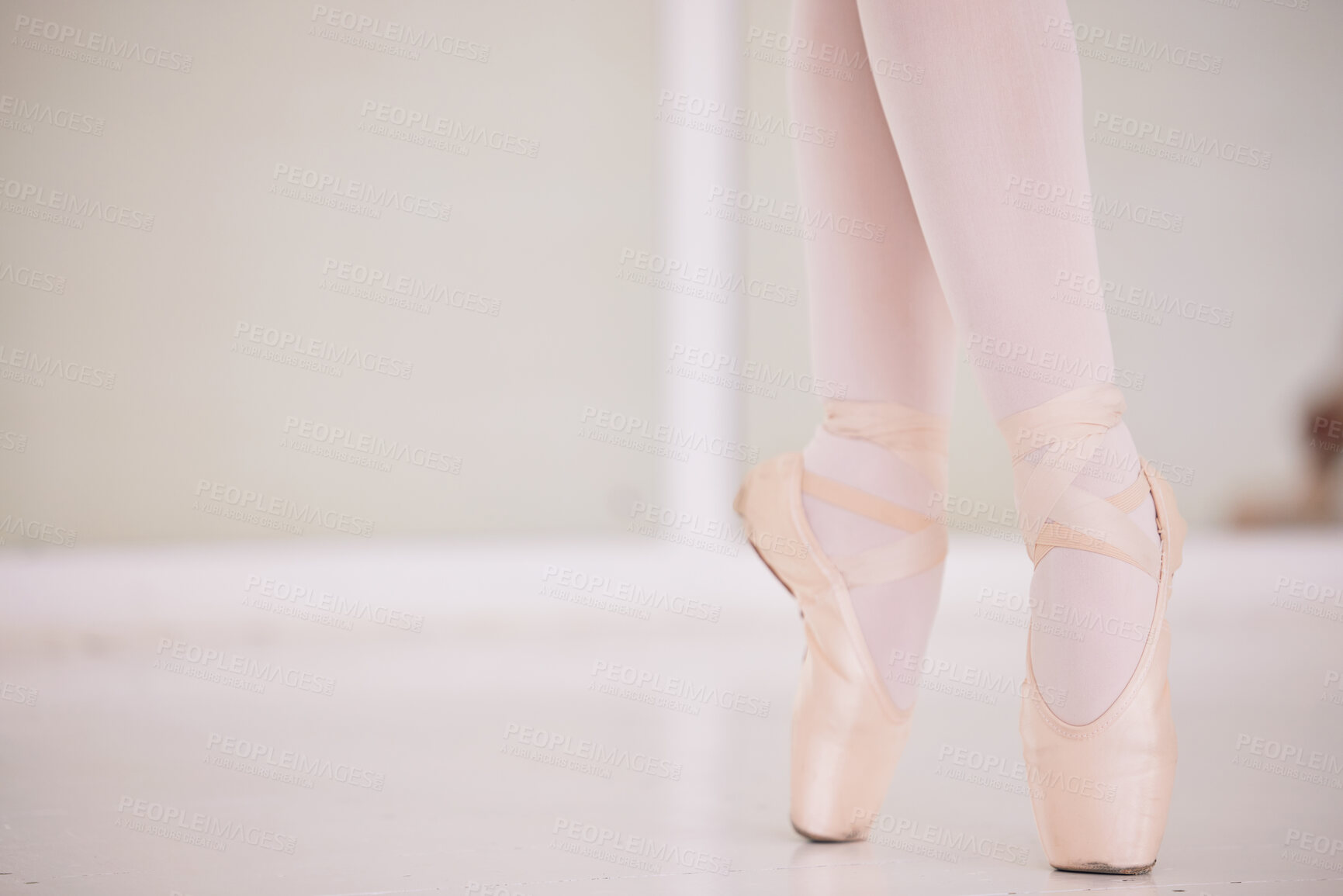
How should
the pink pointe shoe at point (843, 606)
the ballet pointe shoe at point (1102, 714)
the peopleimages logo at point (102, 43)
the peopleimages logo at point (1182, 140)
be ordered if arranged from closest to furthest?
the ballet pointe shoe at point (1102, 714), the pink pointe shoe at point (843, 606), the peopleimages logo at point (102, 43), the peopleimages logo at point (1182, 140)

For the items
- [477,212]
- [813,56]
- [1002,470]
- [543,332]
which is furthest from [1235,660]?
[477,212]

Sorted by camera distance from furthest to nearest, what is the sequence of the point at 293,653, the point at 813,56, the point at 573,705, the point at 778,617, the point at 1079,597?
the point at 778,617 → the point at 293,653 → the point at 573,705 → the point at 813,56 → the point at 1079,597

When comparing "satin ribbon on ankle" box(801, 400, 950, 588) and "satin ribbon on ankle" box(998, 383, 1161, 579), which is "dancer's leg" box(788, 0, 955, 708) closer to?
"satin ribbon on ankle" box(801, 400, 950, 588)

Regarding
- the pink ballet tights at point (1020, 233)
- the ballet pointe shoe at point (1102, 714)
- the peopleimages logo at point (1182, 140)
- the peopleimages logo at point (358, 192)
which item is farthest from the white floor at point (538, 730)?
the peopleimages logo at point (1182, 140)

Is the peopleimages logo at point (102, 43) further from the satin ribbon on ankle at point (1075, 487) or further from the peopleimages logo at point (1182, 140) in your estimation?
the satin ribbon on ankle at point (1075, 487)

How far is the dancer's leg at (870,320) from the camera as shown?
2.21ft

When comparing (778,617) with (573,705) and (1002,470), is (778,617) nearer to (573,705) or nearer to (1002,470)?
(1002,470)

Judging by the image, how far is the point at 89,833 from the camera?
66cm

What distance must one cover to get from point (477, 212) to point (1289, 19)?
6.63 ft

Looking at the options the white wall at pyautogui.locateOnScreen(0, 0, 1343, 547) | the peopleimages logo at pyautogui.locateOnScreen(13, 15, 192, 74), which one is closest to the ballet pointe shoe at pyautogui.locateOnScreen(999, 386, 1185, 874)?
the white wall at pyautogui.locateOnScreen(0, 0, 1343, 547)

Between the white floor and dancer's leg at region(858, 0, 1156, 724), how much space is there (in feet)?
0.52

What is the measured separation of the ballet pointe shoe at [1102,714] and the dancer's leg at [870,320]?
0.31 ft

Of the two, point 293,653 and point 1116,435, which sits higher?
point 1116,435

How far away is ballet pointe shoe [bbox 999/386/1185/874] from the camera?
0.54 m
